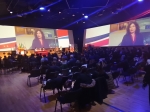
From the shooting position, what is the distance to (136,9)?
1354cm

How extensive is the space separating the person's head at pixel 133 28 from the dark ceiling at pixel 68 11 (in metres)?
0.80

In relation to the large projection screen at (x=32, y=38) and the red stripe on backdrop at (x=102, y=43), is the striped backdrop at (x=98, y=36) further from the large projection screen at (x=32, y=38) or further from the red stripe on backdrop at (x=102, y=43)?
the large projection screen at (x=32, y=38)

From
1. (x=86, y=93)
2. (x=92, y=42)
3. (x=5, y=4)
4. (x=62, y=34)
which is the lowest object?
(x=86, y=93)

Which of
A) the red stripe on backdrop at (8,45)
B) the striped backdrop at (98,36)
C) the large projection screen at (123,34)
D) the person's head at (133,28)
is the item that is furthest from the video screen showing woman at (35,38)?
the person's head at (133,28)

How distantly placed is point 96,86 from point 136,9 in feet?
37.9

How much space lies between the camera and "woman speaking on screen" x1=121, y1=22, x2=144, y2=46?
1340 centimetres

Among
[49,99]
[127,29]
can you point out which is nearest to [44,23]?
[127,29]

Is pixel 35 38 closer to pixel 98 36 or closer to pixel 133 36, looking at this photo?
pixel 98 36

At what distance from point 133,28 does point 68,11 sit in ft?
19.8

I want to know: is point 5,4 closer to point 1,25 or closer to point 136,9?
point 1,25

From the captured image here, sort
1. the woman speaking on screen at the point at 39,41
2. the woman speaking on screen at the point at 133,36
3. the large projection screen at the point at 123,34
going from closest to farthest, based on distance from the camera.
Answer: the large projection screen at the point at 123,34 < the woman speaking on screen at the point at 133,36 < the woman speaking on screen at the point at 39,41

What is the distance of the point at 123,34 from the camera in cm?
1456

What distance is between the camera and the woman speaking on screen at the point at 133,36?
1340 centimetres

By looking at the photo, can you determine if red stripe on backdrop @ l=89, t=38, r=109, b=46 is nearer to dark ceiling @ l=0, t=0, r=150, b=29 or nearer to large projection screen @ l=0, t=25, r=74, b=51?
dark ceiling @ l=0, t=0, r=150, b=29
